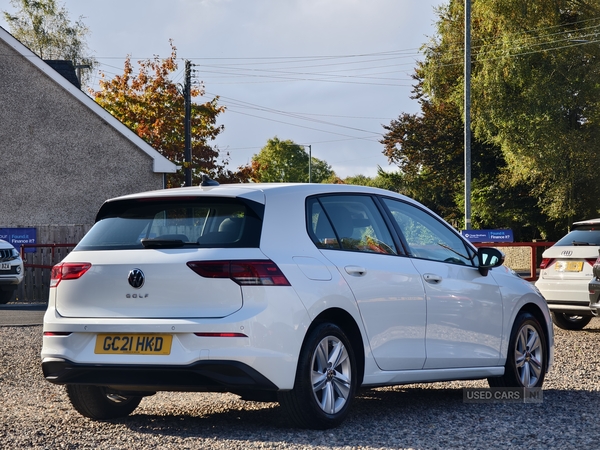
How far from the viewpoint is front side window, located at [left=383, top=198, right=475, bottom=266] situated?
8086 mm

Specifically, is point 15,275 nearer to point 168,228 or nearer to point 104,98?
point 168,228

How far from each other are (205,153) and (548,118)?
15933mm

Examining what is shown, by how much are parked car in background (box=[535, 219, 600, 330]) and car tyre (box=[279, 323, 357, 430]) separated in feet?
26.5

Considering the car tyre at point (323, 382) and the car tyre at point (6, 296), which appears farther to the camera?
the car tyre at point (6, 296)

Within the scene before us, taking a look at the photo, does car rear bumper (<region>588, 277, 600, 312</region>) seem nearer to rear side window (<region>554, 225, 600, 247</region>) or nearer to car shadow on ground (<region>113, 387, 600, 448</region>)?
rear side window (<region>554, 225, 600, 247</region>)

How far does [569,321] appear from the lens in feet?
51.7

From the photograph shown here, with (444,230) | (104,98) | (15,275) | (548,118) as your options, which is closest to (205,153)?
(104,98)

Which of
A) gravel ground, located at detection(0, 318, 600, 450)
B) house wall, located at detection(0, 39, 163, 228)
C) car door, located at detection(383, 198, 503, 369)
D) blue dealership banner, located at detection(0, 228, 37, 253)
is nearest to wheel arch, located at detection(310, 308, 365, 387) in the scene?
gravel ground, located at detection(0, 318, 600, 450)

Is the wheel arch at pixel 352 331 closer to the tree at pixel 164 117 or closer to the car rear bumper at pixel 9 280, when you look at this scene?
the car rear bumper at pixel 9 280

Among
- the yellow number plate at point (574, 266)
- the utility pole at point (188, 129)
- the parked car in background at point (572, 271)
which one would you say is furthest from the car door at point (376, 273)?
the utility pole at point (188, 129)

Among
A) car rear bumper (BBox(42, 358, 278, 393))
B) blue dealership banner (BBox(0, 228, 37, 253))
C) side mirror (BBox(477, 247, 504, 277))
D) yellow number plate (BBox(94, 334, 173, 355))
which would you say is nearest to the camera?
car rear bumper (BBox(42, 358, 278, 393))

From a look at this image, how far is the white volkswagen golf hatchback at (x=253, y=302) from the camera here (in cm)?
659

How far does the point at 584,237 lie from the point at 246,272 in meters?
9.34

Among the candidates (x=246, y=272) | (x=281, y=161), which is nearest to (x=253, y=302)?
(x=246, y=272)
